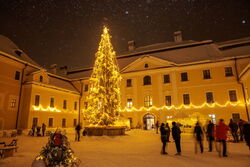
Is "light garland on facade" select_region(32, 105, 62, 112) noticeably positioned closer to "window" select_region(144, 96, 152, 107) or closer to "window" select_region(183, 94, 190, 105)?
"window" select_region(144, 96, 152, 107)

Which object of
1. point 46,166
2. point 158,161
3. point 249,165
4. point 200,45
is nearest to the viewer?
point 46,166

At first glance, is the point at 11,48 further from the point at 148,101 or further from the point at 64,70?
the point at 148,101

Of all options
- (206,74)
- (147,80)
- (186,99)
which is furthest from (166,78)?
(206,74)

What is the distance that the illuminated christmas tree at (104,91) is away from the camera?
16078 millimetres

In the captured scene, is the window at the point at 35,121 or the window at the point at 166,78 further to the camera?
the window at the point at 166,78

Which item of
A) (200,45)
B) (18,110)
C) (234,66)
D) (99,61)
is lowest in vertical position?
(18,110)

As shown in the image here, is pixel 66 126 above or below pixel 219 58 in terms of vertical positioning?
below

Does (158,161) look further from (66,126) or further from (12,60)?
(66,126)

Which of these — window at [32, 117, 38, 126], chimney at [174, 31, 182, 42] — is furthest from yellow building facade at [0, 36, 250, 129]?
chimney at [174, 31, 182, 42]

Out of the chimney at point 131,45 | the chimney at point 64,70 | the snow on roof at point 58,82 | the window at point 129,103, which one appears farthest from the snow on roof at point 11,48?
the chimney at point 131,45

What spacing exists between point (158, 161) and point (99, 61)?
12221 mm

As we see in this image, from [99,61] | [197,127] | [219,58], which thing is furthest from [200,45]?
[197,127]

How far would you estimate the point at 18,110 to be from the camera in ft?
76.0

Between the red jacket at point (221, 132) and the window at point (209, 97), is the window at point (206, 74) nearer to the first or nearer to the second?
the window at point (209, 97)
